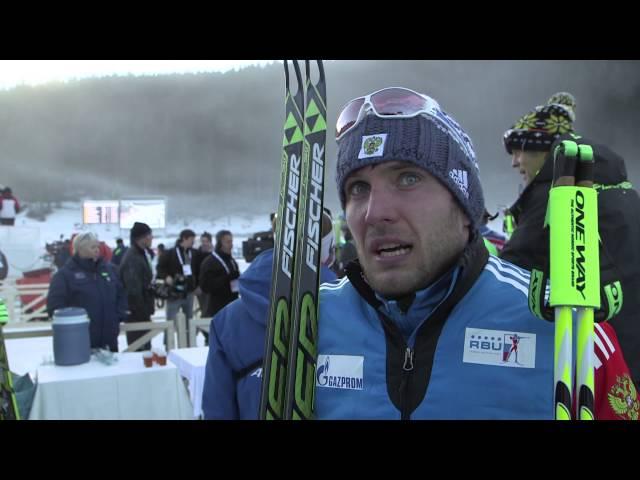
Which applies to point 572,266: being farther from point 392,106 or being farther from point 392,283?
point 392,106

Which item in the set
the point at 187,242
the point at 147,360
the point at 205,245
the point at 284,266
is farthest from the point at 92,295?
the point at 284,266

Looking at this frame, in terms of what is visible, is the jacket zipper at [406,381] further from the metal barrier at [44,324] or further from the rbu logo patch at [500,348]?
the metal barrier at [44,324]

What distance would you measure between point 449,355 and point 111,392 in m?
3.08

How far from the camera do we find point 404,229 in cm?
106

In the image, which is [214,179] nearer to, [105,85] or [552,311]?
[105,85]

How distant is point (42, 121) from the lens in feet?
59.5

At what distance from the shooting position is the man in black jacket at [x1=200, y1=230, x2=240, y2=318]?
5977mm

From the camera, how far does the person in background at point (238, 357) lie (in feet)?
4.69

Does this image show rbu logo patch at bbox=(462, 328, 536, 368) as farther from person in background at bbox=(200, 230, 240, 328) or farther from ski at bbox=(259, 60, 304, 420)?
person in background at bbox=(200, 230, 240, 328)

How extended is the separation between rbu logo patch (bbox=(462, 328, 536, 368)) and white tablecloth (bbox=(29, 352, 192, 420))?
119 inches

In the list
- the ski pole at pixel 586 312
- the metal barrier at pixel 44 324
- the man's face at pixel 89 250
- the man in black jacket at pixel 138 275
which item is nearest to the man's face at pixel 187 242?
the metal barrier at pixel 44 324

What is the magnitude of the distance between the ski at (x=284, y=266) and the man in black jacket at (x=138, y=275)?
4.72 m
